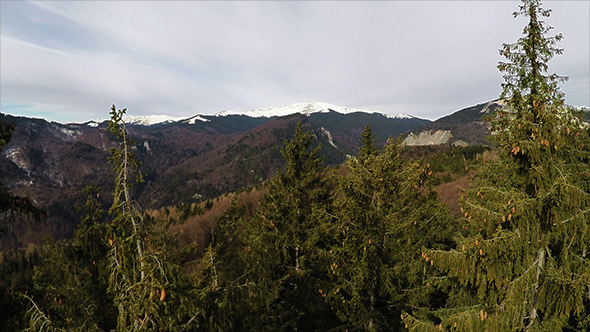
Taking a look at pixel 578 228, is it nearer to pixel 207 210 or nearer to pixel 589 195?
pixel 589 195

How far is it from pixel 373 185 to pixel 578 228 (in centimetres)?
631

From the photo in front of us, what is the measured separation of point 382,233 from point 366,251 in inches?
40.3

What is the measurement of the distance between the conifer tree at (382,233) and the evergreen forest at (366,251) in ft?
0.19

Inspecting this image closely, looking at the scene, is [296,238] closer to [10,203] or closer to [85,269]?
[85,269]

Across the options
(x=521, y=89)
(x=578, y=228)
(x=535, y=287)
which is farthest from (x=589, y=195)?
(x=521, y=89)

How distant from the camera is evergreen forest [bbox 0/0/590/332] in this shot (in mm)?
4137

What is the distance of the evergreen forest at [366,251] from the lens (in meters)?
4.14

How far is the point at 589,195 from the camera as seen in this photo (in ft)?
17.8

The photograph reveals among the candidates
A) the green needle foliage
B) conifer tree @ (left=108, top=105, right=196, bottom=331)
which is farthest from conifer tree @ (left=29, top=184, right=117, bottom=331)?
conifer tree @ (left=108, top=105, right=196, bottom=331)

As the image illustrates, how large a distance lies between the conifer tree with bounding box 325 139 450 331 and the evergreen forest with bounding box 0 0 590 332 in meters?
0.06

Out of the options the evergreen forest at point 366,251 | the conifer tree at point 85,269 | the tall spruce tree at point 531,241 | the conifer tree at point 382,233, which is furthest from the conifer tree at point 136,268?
the conifer tree at point 382,233

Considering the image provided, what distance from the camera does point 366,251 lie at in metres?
11.4

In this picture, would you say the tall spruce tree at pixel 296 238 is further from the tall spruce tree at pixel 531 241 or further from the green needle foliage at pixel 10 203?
the green needle foliage at pixel 10 203

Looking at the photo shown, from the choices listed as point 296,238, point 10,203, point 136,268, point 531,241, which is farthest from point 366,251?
point 10,203
